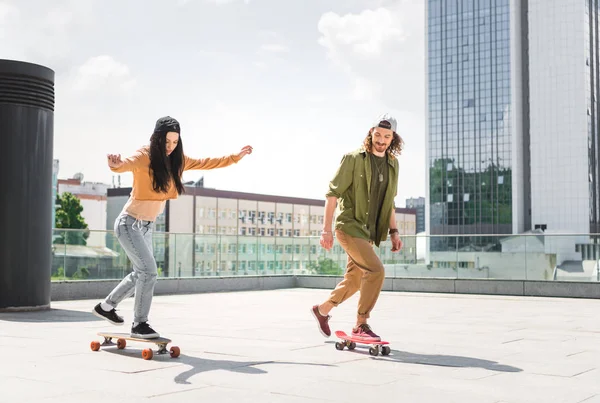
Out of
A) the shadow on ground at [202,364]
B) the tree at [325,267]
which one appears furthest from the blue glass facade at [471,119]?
the shadow on ground at [202,364]

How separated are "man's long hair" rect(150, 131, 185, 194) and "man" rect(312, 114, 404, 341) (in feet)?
4.31

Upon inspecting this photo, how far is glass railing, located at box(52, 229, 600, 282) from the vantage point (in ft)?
52.4

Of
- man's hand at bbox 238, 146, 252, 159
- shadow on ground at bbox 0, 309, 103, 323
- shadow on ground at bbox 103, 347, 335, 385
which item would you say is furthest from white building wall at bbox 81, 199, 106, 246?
shadow on ground at bbox 103, 347, 335, 385

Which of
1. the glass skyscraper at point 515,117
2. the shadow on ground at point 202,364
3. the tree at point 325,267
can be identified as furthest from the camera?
the glass skyscraper at point 515,117

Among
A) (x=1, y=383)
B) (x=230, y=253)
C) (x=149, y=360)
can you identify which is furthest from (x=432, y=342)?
(x=230, y=253)

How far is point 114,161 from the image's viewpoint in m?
6.09

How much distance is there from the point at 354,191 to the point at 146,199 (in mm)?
1796

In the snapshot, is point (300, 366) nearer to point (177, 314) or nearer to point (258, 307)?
point (177, 314)

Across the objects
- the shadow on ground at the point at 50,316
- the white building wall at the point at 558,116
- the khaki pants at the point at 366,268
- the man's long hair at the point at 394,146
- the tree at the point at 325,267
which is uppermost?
the white building wall at the point at 558,116

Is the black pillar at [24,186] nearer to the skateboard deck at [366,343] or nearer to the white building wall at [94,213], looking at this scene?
the skateboard deck at [366,343]

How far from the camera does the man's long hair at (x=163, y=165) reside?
629 cm

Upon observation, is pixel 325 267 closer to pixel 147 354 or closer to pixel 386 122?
pixel 386 122

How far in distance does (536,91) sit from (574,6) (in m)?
12.2

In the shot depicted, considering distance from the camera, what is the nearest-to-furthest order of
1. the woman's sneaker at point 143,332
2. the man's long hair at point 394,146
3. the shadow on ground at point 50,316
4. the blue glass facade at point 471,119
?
the woman's sneaker at point 143,332, the man's long hair at point 394,146, the shadow on ground at point 50,316, the blue glass facade at point 471,119
